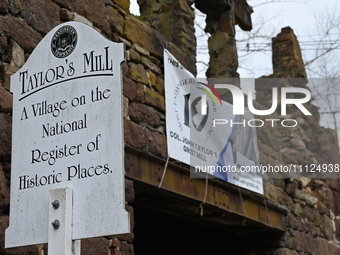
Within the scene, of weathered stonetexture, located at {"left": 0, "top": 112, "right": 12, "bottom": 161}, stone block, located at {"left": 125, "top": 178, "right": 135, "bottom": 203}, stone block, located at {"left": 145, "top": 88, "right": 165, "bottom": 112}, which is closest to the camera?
weathered stonetexture, located at {"left": 0, "top": 112, "right": 12, "bottom": 161}

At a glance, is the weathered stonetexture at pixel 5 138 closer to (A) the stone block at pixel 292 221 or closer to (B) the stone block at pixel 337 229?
(A) the stone block at pixel 292 221

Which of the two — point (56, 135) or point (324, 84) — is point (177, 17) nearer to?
point (56, 135)

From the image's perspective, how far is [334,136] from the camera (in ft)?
35.4

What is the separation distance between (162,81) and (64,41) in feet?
8.35

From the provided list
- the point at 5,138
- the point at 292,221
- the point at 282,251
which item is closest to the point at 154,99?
the point at 5,138

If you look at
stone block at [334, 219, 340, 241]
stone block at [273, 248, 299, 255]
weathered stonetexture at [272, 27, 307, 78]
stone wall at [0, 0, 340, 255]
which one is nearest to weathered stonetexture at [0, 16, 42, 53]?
stone wall at [0, 0, 340, 255]

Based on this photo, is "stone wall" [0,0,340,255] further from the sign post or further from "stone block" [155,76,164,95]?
the sign post

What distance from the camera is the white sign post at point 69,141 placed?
270cm

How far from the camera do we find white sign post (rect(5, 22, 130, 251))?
270cm

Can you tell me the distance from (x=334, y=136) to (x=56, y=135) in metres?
8.48

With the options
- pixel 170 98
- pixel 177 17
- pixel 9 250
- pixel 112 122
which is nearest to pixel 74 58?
pixel 112 122

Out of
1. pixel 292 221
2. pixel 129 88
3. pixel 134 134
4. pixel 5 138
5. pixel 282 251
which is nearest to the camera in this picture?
pixel 5 138

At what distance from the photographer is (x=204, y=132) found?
5918 millimetres

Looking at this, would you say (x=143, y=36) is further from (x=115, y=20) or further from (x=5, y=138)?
(x=5, y=138)
